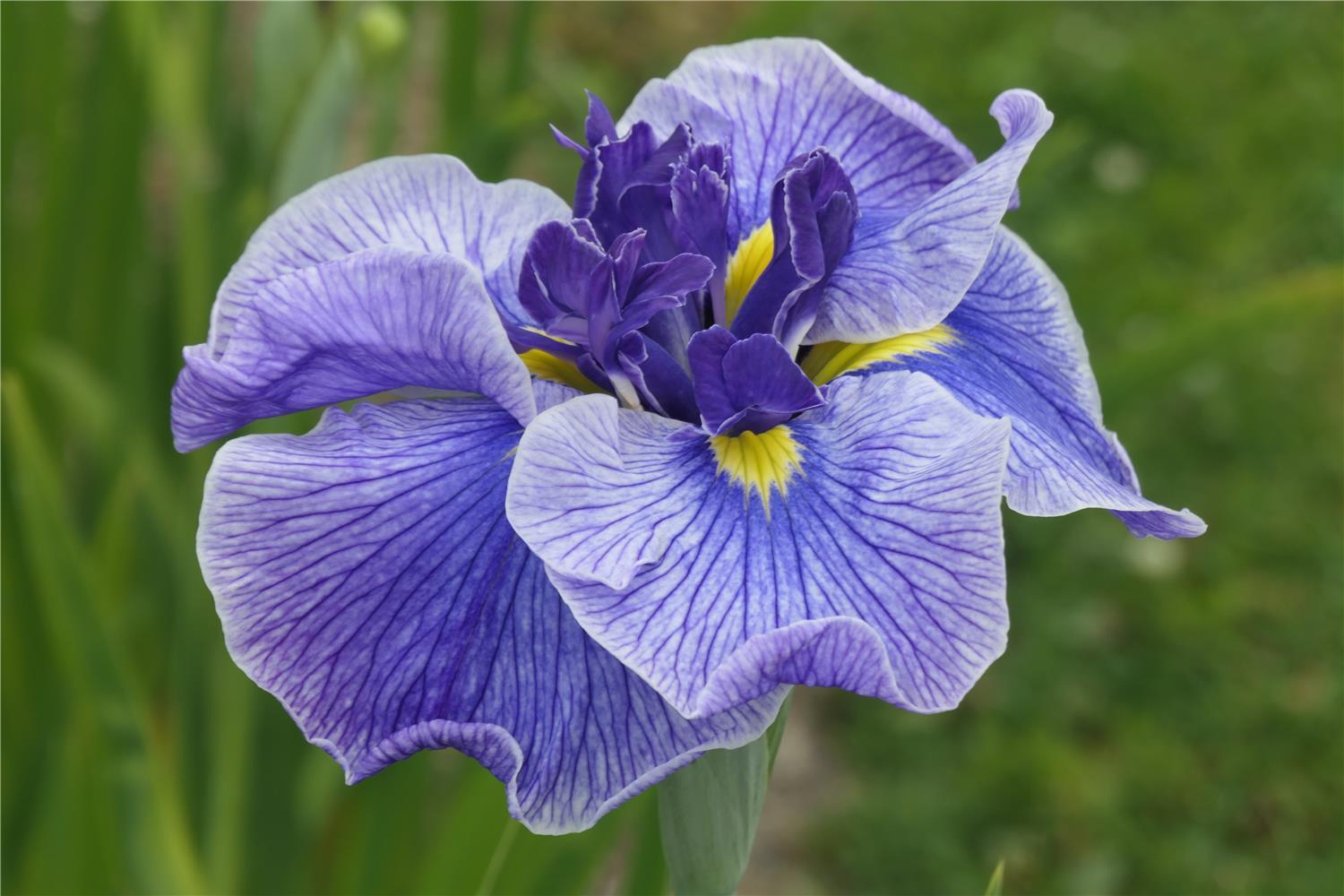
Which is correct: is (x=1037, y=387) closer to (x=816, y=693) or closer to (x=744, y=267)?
(x=744, y=267)

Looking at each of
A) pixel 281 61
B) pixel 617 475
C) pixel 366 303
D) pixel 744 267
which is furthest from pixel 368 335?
pixel 281 61

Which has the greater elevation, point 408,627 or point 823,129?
point 823,129

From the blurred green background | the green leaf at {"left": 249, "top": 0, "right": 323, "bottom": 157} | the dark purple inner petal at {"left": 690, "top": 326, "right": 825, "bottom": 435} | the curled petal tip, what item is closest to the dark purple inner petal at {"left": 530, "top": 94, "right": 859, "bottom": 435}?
the dark purple inner petal at {"left": 690, "top": 326, "right": 825, "bottom": 435}

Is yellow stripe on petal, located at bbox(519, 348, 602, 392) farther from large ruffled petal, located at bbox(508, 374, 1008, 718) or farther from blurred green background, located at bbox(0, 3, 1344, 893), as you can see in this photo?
blurred green background, located at bbox(0, 3, 1344, 893)

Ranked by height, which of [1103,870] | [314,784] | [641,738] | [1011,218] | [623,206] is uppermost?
[623,206]

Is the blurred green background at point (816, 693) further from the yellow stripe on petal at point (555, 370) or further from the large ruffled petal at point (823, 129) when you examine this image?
the large ruffled petal at point (823, 129)

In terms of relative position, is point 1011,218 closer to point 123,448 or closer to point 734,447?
point 123,448

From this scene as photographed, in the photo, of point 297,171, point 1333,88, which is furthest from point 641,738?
point 1333,88

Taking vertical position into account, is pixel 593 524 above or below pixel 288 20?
below
